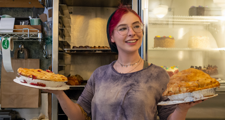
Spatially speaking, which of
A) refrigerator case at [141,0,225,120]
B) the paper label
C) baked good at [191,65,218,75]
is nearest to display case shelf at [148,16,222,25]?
refrigerator case at [141,0,225,120]

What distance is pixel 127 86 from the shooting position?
95 centimetres

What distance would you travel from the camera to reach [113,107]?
0.93m

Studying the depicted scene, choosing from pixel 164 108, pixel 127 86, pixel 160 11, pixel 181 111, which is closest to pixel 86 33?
pixel 160 11

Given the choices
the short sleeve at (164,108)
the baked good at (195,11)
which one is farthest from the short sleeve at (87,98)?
the baked good at (195,11)

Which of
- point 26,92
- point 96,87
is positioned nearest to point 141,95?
point 96,87

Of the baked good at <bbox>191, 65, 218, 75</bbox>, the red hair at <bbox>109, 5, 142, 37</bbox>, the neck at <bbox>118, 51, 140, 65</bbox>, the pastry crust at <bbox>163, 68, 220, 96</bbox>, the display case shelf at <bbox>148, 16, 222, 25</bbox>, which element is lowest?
the baked good at <bbox>191, 65, 218, 75</bbox>

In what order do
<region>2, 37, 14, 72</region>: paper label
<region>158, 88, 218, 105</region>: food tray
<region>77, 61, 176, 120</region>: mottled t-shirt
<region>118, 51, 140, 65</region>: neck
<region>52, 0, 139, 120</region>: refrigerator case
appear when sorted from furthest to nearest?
<region>52, 0, 139, 120</region>: refrigerator case < <region>2, 37, 14, 72</region>: paper label < <region>118, 51, 140, 65</region>: neck < <region>77, 61, 176, 120</region>: mottled t-shirt < <region>158, 88, 218, 105</region>: food tray

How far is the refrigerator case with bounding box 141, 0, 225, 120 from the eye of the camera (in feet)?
6.02

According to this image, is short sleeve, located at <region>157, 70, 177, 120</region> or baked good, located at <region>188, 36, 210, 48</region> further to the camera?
baked good, located at <region>188, 36, 210, 48</region>

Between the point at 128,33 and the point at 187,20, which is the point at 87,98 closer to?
the point at 128,33

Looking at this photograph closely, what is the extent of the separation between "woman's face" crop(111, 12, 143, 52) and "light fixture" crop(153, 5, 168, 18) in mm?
936

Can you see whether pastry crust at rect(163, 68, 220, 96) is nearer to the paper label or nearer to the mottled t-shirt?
the mottled t-shirt

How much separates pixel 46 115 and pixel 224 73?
2.44 metres

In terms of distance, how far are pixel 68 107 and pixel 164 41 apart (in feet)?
4.29
